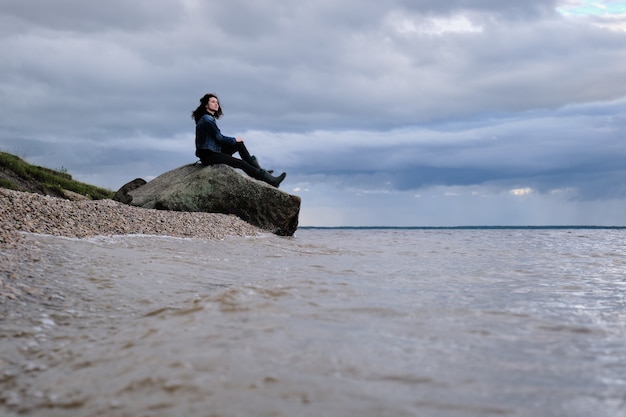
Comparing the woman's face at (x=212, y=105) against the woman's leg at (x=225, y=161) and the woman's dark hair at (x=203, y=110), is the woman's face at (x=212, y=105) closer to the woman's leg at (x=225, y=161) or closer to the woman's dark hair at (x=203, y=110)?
the woman's dark hair at (x=203, y=110)

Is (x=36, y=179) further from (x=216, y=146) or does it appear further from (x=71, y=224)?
(x=71, y=224)

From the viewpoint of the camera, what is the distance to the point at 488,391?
8.10ft

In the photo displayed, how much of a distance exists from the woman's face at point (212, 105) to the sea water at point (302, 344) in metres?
9.80

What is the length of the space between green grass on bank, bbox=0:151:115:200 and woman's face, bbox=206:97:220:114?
7771mm

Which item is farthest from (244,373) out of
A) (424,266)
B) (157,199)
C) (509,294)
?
(157,199)

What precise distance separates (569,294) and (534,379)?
311cm

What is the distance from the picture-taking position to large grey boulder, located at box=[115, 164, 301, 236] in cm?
1459

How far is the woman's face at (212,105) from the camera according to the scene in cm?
1562

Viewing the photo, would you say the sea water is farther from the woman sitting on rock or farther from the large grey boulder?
the woman sitting on rock

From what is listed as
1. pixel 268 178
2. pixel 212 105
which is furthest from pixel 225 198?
pixel 212 105

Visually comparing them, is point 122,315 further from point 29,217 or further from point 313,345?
point 29,217

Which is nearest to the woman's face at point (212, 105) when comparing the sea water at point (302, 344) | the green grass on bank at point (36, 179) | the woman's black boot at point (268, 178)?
the woman's black boot at point (268, 178)

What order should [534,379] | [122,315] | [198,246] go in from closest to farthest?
[534,379]
[122,315]
[198,246]

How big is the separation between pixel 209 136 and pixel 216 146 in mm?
A: 352
